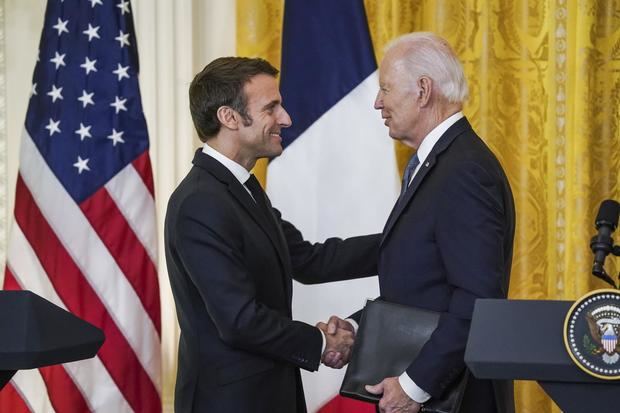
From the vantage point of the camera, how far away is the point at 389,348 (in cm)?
256

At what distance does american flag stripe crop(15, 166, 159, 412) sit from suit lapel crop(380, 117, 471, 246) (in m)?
1.74

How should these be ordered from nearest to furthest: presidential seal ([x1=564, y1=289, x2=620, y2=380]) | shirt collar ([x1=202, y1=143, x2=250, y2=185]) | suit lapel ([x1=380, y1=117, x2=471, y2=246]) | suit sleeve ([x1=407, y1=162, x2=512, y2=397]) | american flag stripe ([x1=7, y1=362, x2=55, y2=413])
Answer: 1. presidential seal ([x1=564, y1=289, x2=620, y2=380])
2. suit sleeve ([x1=407, y1=162, x2=512, y2=397])
3. suit lapel ([x1=380, y1=117, x2=471, y2=246])
4. shirt collar ([x1=202, y1=143, x2=250, y2=185])
5. american flag stripe ([x1=7, y1=362, x2=55, y2=413])

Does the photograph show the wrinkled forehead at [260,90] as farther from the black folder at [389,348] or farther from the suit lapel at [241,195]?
the black folder at [389,348]

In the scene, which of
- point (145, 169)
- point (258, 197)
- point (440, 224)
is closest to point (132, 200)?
point (145, 169)

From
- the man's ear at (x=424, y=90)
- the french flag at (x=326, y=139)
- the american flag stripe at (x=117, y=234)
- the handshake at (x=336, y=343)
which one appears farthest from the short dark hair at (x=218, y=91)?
the american flag stripe at (x=117, y=234)

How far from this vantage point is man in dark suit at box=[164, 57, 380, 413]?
269cm

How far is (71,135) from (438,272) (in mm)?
2043

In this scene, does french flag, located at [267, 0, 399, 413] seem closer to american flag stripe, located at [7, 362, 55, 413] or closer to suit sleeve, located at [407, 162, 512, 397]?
american flag stripe, located at [7, 362, 55, 413]

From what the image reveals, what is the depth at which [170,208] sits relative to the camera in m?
2.83

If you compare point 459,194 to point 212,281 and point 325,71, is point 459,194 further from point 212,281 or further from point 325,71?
point 325,71

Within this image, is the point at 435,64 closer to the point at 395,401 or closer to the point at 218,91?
the point at 218,91

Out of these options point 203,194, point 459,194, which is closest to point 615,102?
point 459,194

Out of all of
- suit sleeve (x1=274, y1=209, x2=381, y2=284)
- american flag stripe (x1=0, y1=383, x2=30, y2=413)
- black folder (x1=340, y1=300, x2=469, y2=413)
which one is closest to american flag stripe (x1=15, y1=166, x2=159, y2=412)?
american flag stripe (x1=0, y1=383, x2=30, y2=413)

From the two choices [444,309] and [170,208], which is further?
[170,208]
